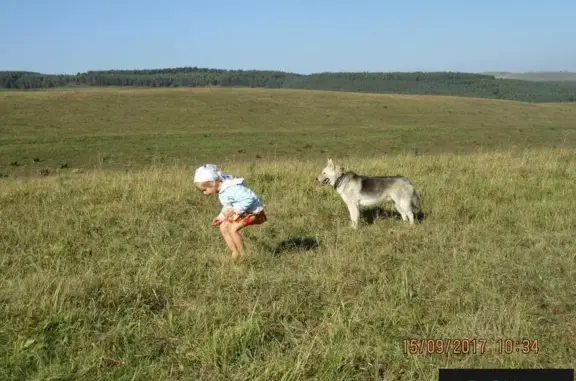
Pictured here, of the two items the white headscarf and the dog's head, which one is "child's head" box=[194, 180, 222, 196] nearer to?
the white headscarf

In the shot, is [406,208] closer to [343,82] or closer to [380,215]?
[380,215]

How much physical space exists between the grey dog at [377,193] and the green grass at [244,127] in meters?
13.1

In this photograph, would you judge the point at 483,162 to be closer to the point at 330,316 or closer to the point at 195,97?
the point at 330,316

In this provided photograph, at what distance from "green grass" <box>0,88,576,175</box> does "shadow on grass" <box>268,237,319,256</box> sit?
1356cm

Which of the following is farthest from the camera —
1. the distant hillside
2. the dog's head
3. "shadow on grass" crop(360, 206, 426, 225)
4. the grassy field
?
the distant hillside

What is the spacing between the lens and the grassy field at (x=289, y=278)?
13.8 feet

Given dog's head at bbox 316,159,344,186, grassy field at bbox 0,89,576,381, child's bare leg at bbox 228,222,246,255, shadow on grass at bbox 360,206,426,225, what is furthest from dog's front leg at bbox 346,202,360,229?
child's bare leg at bbox 228,222,246,255

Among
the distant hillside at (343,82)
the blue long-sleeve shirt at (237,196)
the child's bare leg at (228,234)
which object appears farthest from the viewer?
the distant hillside at (343,82)

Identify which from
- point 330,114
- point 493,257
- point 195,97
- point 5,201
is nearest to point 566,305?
point 493,257

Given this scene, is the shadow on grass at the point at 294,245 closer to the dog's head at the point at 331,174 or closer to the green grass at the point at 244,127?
the dog's head at the point at 331,174

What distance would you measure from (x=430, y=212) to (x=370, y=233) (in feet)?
6.19
